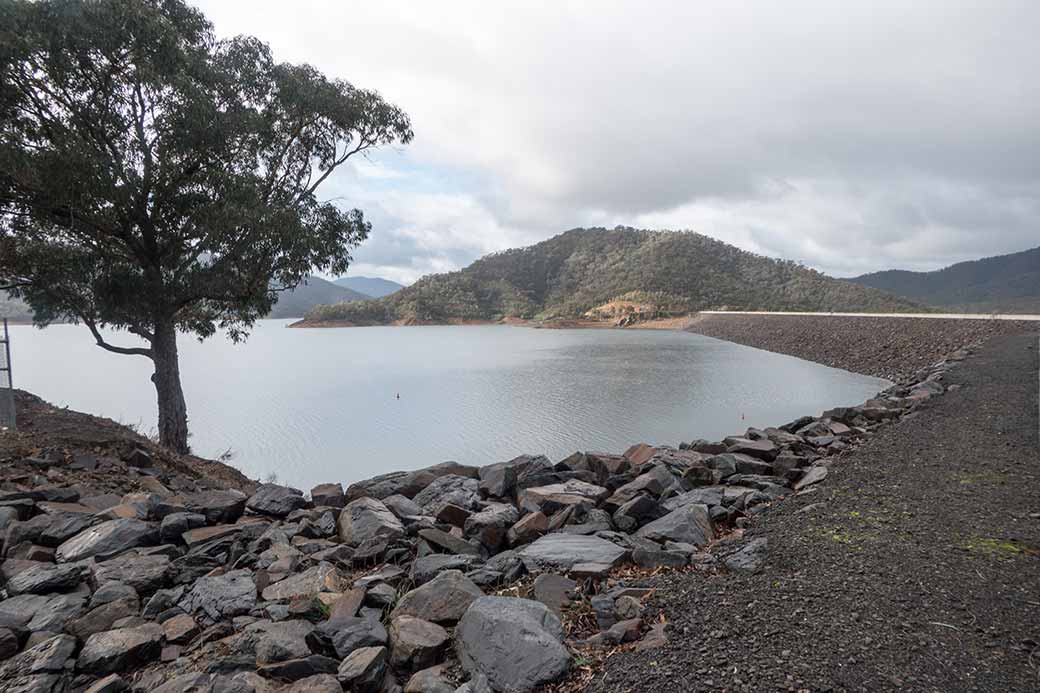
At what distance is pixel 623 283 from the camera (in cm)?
9719

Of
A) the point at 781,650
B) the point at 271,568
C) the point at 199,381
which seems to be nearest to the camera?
the point at 781,650

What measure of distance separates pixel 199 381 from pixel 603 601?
88.2ft

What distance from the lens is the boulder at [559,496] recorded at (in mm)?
5494

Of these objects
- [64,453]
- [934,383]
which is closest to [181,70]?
[64,453]

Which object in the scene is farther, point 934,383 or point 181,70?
point 934,383

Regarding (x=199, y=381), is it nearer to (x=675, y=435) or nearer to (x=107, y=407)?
(x=107, y=407)

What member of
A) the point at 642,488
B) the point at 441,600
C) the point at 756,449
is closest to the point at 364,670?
the point at 441,600

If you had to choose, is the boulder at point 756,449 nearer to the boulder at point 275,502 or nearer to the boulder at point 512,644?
the boulder at point 512,644

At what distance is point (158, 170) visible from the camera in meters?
9.95

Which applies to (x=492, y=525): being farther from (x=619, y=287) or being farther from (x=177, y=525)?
(x=619, y=287)

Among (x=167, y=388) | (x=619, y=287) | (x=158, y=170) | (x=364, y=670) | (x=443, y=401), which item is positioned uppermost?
(x=619, y=287)

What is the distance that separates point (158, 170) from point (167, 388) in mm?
4090

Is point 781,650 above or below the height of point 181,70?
below

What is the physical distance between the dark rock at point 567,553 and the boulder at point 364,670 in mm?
1331
